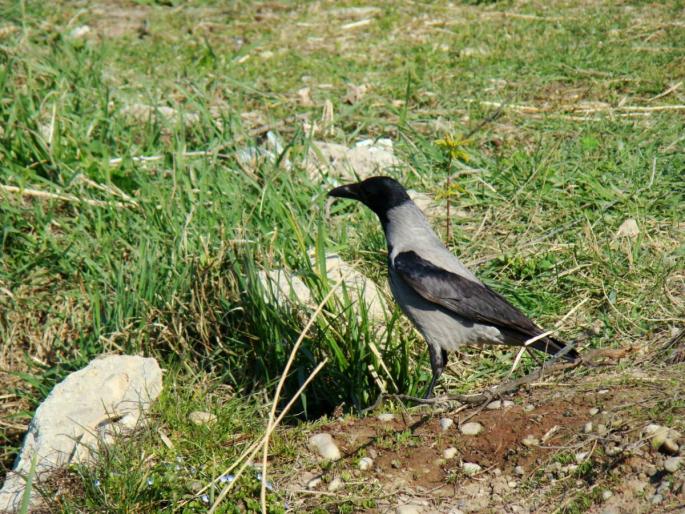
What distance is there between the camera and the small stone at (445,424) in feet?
12.6

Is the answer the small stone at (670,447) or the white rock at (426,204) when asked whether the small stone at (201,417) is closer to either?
the small stone at (670,447)

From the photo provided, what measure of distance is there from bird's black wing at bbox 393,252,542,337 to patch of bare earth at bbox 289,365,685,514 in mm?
491

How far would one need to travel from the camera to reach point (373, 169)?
20.2 feet

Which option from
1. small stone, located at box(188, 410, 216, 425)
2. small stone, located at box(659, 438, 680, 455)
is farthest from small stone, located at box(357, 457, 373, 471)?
small stone, located at box(659, 438, 680, 455)

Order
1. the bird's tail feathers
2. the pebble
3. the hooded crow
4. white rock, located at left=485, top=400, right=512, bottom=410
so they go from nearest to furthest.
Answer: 1. the pebble
2. white rock, located at left=485, top=400, right=512, bottom=410
3. the bird's tail feathers
4. the hooded crow

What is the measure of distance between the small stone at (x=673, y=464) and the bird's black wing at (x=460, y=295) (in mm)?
1237

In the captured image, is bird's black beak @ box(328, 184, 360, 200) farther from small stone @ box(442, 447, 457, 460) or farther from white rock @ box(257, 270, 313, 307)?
small stone @ box(442, 447, 457, 460)

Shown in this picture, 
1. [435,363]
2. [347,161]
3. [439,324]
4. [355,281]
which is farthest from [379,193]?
[347,161]

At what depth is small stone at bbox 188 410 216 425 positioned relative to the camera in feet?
13.1

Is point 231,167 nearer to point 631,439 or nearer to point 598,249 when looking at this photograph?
point 598,249

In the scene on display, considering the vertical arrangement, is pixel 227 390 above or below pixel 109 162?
below

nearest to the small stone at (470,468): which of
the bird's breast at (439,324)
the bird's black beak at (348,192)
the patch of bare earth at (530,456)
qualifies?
the patch of bare earth at (530,456)

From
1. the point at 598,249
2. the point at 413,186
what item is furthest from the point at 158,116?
the point at 598,249

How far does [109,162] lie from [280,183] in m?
1.16
